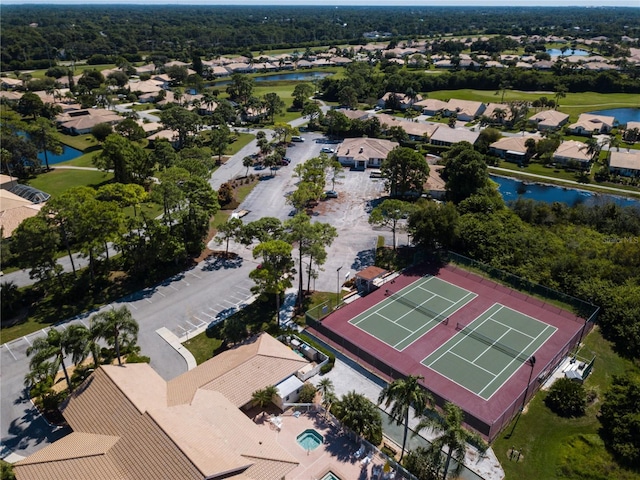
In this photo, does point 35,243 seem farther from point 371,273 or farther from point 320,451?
point 371,273

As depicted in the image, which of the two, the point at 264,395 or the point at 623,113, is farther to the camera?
the point at 623,113

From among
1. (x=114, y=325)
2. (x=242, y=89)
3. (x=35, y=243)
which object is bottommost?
(x=114, y=325)

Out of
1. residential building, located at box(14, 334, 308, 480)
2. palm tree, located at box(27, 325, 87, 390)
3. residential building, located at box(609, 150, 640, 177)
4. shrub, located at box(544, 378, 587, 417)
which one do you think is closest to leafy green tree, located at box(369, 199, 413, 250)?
residential building, located at box(14, 334, 308, 480)

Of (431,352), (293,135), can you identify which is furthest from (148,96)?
(431,352)

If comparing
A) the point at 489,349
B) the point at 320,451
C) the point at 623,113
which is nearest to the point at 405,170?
the point at 489,349

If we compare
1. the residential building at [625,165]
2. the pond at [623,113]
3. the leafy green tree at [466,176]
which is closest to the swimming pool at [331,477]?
the leafy green tree at [466,176]

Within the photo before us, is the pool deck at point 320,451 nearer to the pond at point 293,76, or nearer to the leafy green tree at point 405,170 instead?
the leafy green tree at point 405,170
